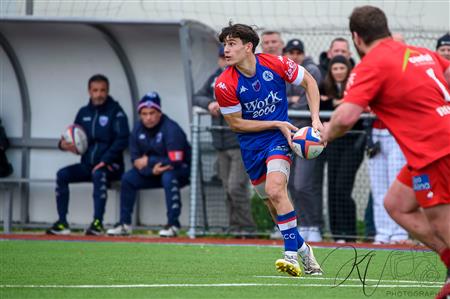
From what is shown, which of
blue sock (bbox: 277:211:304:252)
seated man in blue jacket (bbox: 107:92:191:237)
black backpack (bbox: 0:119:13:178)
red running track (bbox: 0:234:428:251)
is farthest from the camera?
black backpack (bbox: 0:119:13:178)

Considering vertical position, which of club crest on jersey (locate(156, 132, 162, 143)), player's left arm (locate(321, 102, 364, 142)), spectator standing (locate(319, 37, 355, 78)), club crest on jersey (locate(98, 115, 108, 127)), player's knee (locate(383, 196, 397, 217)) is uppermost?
spectator standing (locate(319, 37, 355, 78))

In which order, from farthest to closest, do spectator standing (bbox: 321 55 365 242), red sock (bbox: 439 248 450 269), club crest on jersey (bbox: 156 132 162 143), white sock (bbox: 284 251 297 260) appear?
club crest on jersey (bbox: 156 132 162 143) < spectator standing (bbox: 321 55 365 242) < white sock (bbox: 284 251 297 260) < red sock (bbox: 439 248 450 269)

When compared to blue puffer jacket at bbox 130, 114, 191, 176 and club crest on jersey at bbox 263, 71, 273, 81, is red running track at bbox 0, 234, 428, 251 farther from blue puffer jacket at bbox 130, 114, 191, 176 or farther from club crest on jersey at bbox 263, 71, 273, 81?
club crest on jersey at bbox 263, 71, 273, 81

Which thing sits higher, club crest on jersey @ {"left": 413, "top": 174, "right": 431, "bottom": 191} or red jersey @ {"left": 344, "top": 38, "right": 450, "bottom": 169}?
red jersey @ {"left": 344, "top": 38, "right": 450, "bottom": 169}

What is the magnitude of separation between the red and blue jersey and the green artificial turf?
125cm

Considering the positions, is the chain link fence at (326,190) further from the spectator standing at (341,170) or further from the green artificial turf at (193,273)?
the green artificial turf at (193,273)

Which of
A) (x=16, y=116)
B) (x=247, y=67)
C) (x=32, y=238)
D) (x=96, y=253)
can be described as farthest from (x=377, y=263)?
(x=16, y=116)

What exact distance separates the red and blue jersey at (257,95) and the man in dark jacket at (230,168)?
4.43 m

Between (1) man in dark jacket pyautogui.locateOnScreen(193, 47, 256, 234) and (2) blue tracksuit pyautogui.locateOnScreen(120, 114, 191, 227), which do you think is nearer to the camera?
(1) man in dark jacket pyautogui.locateOnScreen(193, 47, 256, 234)

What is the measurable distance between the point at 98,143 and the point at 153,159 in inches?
41.0

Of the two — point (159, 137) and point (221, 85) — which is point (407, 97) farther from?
point (159, 137)

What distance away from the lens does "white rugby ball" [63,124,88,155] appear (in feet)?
50.6

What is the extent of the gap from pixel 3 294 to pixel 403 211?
2.92m

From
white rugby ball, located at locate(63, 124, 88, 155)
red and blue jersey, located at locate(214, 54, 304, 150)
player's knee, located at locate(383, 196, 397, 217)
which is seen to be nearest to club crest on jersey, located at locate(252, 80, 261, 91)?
red and blue jersey, located at locate(214, 54, 304, 150)
